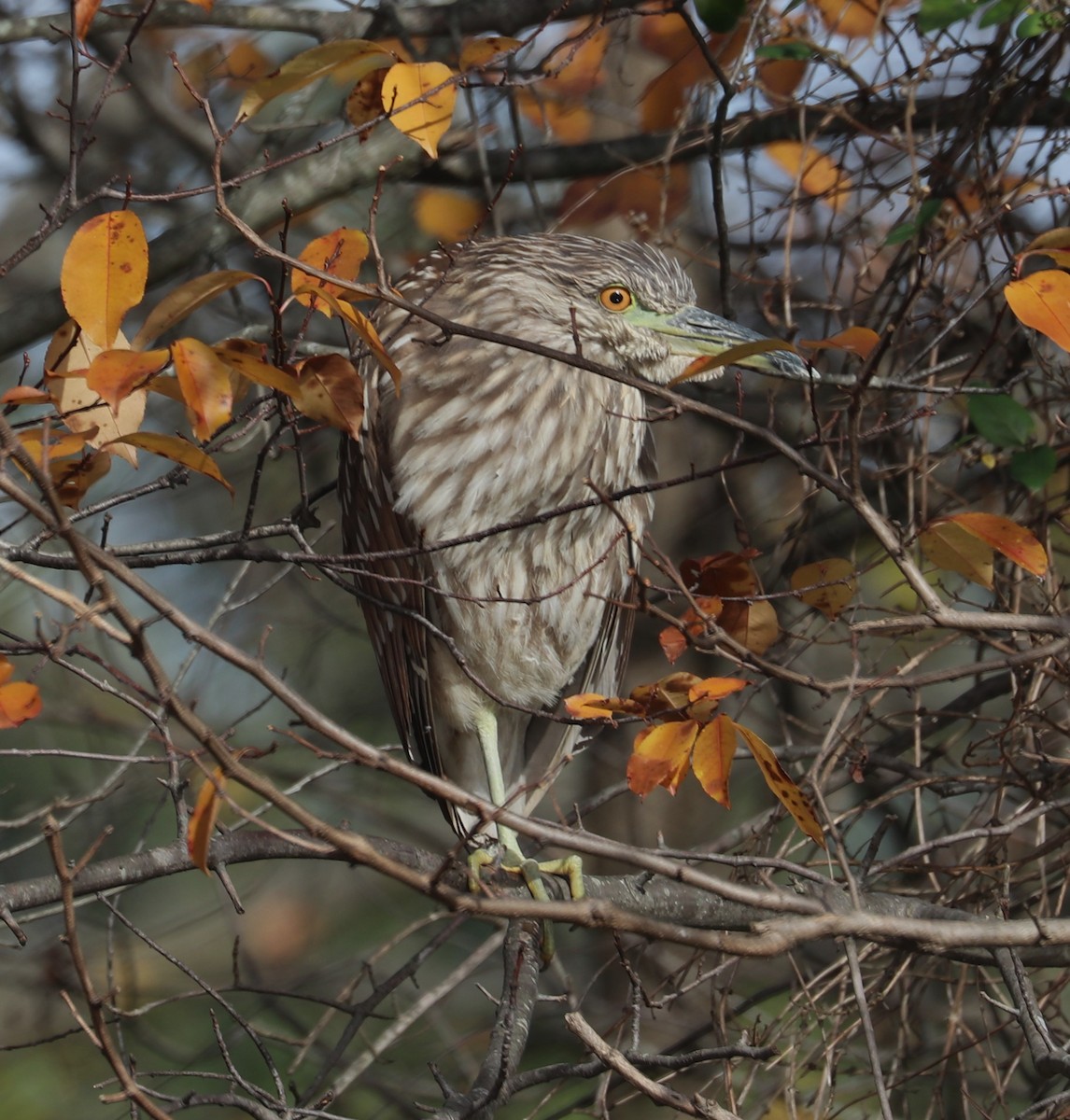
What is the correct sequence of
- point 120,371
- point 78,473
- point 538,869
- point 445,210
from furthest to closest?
point 445,210 < point 538,869 < point 78,473 < point 120,371

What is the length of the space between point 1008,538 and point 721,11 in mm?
1348

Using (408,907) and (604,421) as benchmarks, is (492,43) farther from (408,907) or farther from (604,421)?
(408,907)

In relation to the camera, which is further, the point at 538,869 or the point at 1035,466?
the point at 538,869

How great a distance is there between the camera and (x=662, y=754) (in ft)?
5.90

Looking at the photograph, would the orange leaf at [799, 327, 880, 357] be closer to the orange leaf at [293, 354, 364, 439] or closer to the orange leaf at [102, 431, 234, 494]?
the orange leaf at [293, 354, 364, 439]

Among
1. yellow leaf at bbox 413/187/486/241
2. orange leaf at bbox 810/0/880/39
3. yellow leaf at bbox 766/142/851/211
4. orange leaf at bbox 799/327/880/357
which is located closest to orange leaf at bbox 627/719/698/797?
orange leaf at bbox 799/327/880/357

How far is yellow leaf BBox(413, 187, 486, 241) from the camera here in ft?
Answer: 13.6

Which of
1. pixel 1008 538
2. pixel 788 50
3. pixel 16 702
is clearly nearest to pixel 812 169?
pixel 788 50

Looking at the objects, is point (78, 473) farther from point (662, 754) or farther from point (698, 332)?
point (698, 332)

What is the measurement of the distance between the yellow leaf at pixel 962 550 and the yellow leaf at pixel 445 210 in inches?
103

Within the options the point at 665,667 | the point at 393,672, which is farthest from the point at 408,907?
the point at 393,672

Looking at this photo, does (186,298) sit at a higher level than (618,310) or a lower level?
higher

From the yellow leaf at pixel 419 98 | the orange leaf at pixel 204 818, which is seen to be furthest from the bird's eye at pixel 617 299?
the orange leaf at pixel 204 818

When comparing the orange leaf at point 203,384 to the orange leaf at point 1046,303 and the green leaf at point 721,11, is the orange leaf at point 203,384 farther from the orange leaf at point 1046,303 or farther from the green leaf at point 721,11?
the green leaf at point 721,11
